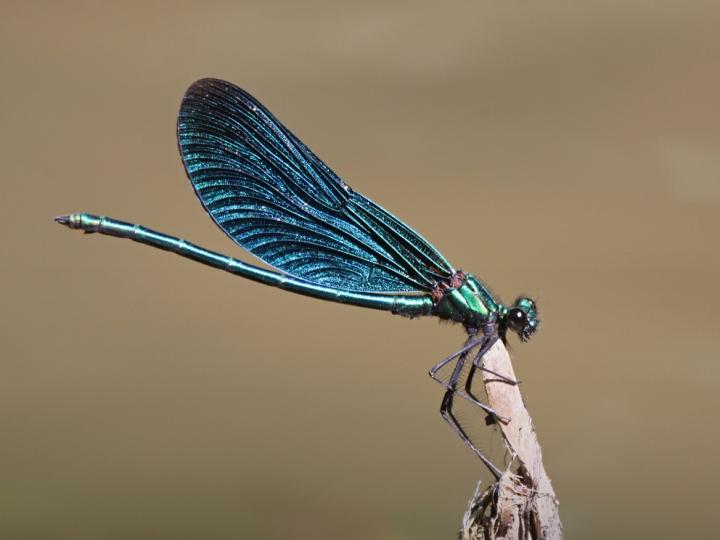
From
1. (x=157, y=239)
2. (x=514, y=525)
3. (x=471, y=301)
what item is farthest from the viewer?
(x=157, y=239)

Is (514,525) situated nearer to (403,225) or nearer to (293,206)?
(403,225)

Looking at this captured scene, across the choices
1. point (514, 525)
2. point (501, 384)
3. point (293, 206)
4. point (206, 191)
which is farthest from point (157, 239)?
point (514, 525)

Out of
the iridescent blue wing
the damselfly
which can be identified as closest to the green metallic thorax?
the damselfly

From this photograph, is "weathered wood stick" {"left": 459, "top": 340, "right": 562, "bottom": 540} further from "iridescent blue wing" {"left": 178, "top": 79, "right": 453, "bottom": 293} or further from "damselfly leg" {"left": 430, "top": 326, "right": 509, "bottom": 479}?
"iridescent blue wing" {"left": 178, "top": 79, "right": 453, "bottom": 293}

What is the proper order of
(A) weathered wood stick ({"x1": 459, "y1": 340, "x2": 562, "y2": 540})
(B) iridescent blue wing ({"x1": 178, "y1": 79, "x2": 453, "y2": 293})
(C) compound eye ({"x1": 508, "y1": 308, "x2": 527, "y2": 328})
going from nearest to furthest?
(A) weathered wood stick ({"x1": 459, "y1": 340, "x2": 562, "y2": 540})
(C) compound eye ({"x1": 508, "y1": 308, "x2": 527, "y2": 328})
(B) iridescent blue wing ({"x1": 178, "y1": 79, "x2": 453, "y2": 293})

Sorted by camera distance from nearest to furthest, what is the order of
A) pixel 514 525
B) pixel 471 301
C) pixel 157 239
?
1. pixel 514 525
2. pixel 471 301
3. pixel 157 239

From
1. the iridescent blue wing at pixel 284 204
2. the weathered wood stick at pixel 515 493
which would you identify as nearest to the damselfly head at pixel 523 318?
the weathered wood stick at pixel 515 493

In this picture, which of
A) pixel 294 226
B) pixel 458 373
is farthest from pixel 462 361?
pixel 294 226
